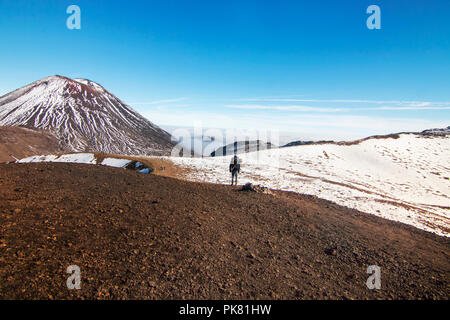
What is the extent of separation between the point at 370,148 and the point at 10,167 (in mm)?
42289

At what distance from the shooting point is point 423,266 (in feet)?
20.2

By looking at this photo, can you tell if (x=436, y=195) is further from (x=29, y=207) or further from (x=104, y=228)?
(x=29, y=207)

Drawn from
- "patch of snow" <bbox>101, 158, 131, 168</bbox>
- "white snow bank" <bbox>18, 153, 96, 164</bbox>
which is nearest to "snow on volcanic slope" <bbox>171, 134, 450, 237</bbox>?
"patch of snow" <bbox>101, 158, 131, 168</bbox>

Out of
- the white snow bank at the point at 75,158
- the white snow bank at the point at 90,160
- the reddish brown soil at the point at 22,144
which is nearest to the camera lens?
the white snow bank at the point at 90,160

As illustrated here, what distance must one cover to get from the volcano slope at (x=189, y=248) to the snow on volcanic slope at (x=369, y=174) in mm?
4771

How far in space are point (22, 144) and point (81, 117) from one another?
63044 millimetres

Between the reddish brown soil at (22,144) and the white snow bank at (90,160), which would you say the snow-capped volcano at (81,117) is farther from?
the white snow bank at (90,160)

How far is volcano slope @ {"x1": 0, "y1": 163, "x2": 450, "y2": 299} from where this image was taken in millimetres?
4219

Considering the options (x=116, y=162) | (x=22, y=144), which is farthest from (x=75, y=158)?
(x=22, y=144)

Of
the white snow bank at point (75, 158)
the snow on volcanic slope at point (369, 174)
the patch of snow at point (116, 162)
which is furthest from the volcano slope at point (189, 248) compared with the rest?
the white snow bank at point (75, 158)

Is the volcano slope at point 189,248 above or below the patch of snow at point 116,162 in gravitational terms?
below

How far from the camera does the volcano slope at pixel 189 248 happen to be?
13.8 feet
